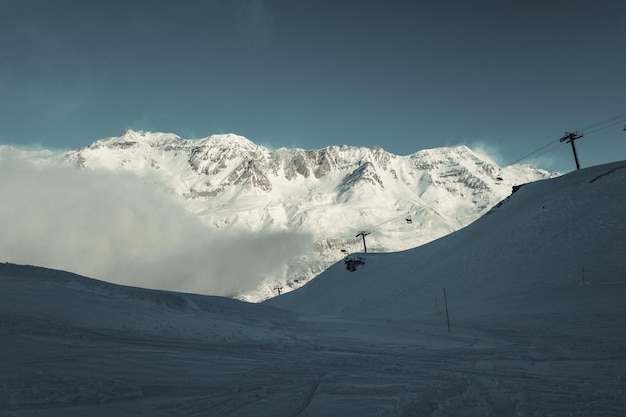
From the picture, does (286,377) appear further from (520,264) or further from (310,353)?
(520,264)

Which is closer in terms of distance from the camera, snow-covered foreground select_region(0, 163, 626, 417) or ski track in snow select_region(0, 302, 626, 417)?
ski track in snow select_region(0, 302, 626, 417)

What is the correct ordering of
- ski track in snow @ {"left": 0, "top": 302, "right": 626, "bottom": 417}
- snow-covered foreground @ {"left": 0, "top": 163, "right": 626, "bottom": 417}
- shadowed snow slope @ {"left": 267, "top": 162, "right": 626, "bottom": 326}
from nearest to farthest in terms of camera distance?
1. ski track in snow @ {"left": 0, "top": 302, "right": 626, "bottom": 417}
2. snow-covered foreground @ {"left": 0, "top": 163, "right": 626, "bottom": 417}
3. shadowed snow slope @ {"left": 267, "top": 162, "right": 626, "bottom": 326}

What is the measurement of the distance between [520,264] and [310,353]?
1149 inches

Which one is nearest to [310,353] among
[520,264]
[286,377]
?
[286,377]

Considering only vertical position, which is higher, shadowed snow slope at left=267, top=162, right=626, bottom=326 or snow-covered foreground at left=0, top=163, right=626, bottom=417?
shadowed snow slope at left=267, top=162, right=626, bottom=326

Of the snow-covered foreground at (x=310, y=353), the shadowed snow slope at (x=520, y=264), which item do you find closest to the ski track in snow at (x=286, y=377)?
the snow-covered foreground at (x=310, y=353)

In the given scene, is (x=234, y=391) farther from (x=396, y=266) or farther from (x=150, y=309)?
(x=396, y=266)

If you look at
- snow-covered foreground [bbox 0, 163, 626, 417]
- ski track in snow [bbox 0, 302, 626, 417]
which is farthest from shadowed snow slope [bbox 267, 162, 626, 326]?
ski track in snow [bbox 0, 302, 626, 417]

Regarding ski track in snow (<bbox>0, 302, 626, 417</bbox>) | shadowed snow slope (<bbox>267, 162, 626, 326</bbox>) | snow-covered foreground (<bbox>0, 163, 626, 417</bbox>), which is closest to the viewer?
ski track in snow (<bbox>0, 302, 626, 417</bbox>)

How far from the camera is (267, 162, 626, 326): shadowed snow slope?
2845 cm

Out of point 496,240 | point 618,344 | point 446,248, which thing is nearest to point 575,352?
point 618,344

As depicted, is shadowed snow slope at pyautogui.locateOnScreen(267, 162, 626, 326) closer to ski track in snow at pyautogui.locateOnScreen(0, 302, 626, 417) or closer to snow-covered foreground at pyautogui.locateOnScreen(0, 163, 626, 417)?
snow-covered foreground at pyautogui.locateOnScreen(0, 163, 626, 417)

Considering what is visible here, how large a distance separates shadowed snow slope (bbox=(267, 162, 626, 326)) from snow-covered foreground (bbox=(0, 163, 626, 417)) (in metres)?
0.33

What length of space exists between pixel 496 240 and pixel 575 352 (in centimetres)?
3082
